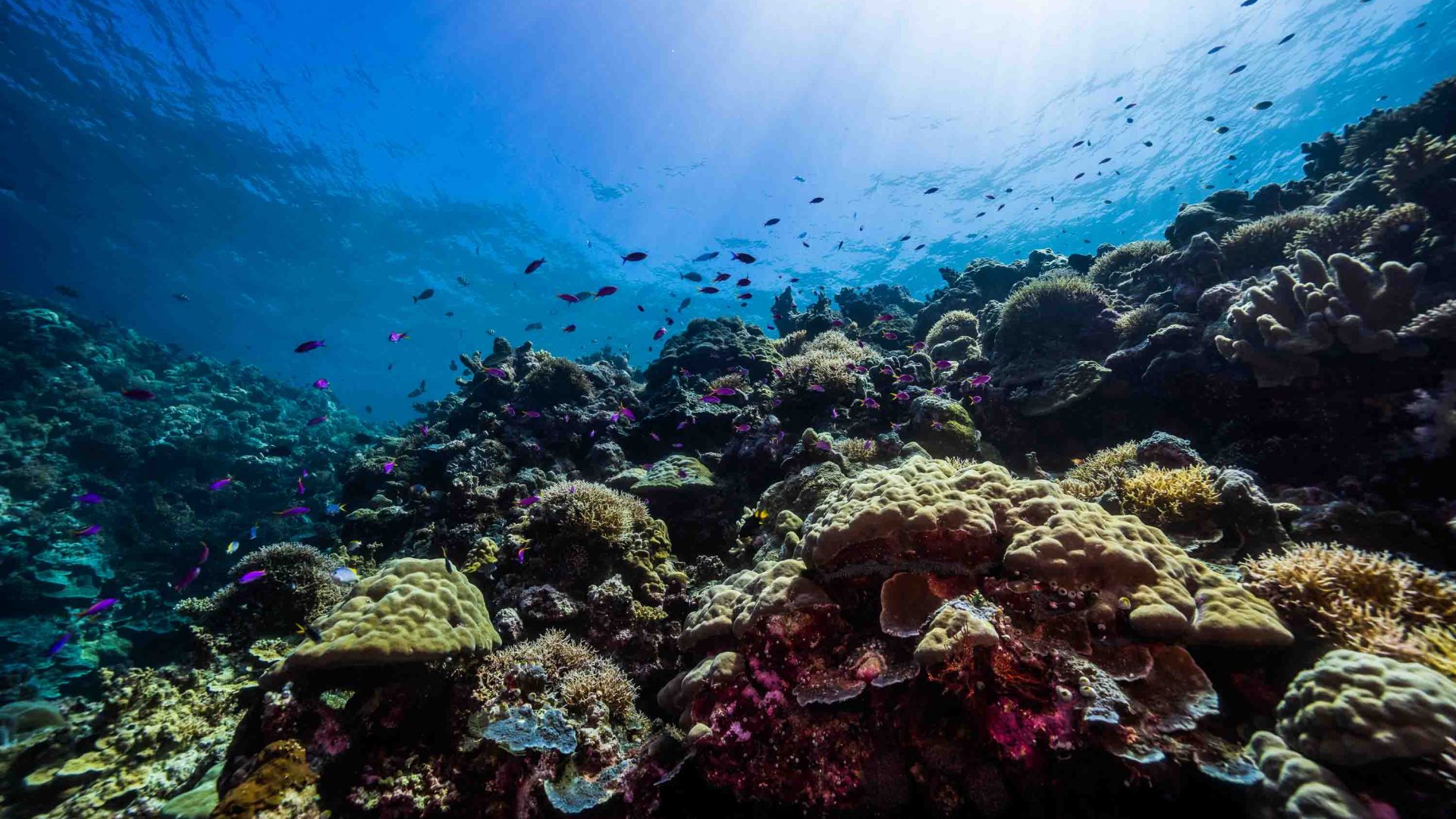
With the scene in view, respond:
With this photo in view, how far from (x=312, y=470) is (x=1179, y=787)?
26.6 m

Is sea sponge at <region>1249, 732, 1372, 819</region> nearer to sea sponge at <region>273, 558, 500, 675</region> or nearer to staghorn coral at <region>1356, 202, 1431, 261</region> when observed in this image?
sea sponge at <region>273, 558, 500, 675</region>

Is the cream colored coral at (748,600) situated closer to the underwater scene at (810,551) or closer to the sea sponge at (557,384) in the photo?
the underwater scene at (810,551)

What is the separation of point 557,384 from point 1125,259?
50.3ft

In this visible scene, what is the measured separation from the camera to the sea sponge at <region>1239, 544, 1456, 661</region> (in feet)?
9.32

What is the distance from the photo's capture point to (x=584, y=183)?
37.8 meters

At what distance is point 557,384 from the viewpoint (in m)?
12.1

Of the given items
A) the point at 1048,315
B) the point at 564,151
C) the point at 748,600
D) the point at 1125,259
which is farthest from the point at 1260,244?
the point at 564,151

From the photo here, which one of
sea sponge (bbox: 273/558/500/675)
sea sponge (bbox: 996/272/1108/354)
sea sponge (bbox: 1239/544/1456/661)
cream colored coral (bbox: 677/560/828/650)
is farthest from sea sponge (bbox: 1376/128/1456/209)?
sea sponge (bbox: 273/558/500/675)

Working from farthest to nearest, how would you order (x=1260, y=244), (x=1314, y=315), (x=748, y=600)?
1. (x=1260, y=244)
2. (x=1314, y=315)
3. (x=748, y=600)

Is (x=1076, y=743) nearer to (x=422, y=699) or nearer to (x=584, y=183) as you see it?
(x=422, y=699)

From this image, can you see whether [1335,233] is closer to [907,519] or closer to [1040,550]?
[1040,550]

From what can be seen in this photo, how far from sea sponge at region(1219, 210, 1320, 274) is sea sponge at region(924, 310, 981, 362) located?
4.69m

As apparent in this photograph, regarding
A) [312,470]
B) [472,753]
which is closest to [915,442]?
[472,753]

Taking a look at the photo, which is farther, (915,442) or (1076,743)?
(915,442)
